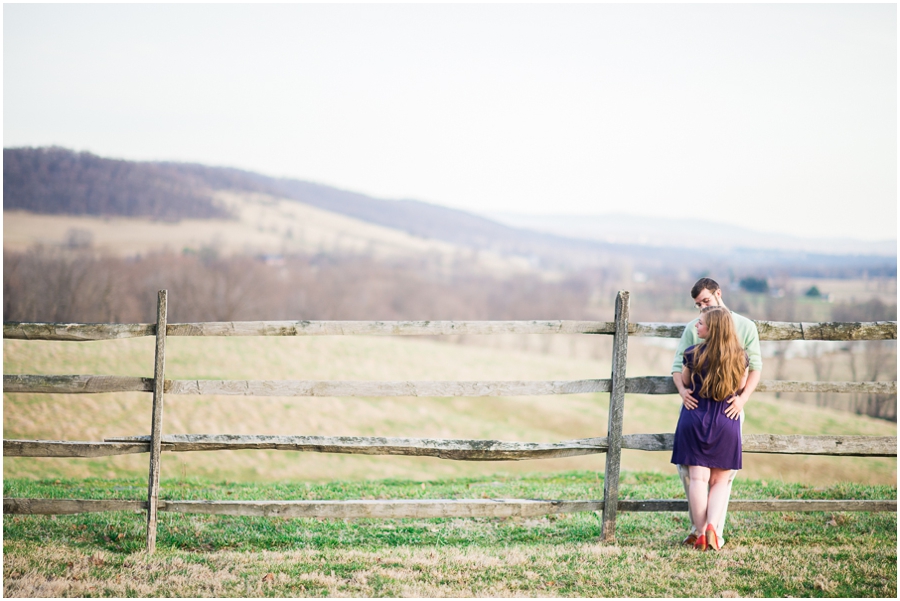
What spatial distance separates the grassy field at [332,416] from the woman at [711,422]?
1191cm

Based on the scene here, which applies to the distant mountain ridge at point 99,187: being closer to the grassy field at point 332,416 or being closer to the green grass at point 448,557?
the grassy field at point 332,416

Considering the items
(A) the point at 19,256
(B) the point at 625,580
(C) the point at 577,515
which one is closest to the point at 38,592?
(B) the point at 625,580

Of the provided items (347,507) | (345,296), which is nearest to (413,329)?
(347,507)

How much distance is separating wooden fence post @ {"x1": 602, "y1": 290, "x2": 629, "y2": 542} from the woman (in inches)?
19.7

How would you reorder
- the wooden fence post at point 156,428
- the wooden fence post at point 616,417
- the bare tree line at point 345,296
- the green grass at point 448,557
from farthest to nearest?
1. the bare tree line at point 345,296
2. the wooden fence post at point 616,417
3. the wooden fence post at point 156,428
4. the green grass at point 448,557

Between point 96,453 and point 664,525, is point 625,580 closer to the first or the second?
point 664,525

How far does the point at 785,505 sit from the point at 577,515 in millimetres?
2069

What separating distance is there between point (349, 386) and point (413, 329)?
774mm

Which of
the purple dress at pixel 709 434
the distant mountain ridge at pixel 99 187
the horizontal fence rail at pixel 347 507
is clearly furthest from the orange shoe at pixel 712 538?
the distant mountain ridge at pixel 99 187

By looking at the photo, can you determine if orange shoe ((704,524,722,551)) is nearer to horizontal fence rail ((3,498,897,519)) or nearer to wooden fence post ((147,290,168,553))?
horizontal fence rail ((3,498,897,519))

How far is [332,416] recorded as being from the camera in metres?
30.6

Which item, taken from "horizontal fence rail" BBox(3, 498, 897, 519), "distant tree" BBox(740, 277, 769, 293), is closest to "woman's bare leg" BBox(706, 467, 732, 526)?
"horizontal fence rail" BBox(3, 498, 897, 519)

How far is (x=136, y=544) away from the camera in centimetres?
559

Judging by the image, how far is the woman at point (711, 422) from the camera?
16.8 feet
